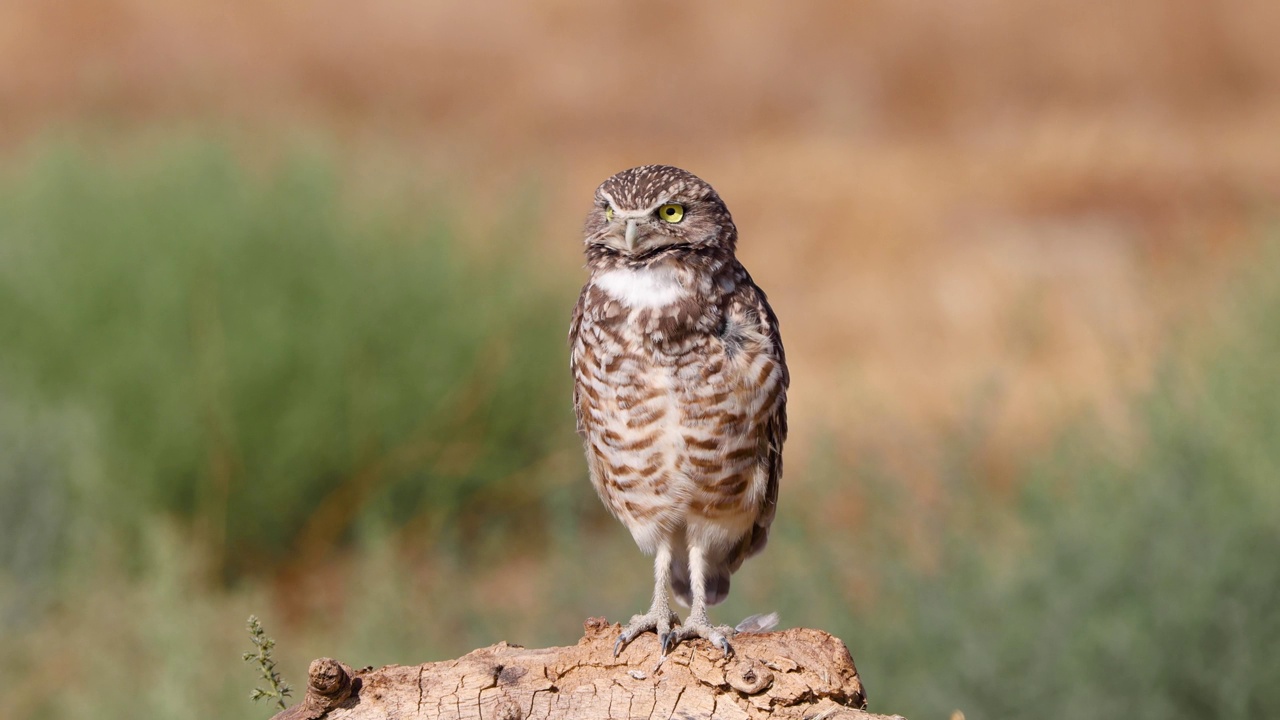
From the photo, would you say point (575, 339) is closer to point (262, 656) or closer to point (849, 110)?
point (262, 656)

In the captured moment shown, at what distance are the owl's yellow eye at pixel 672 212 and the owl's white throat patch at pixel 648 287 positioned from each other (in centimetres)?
12

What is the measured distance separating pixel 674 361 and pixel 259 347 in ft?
16.9

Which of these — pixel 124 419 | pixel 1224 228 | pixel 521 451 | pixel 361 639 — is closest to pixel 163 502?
pixel 124 419

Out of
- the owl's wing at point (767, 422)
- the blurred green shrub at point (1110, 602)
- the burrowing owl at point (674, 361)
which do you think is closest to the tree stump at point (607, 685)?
the burrowing owl at point (674, 361)

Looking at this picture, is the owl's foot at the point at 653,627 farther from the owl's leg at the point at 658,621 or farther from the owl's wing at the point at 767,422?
the owl's wing at the point at 767,422

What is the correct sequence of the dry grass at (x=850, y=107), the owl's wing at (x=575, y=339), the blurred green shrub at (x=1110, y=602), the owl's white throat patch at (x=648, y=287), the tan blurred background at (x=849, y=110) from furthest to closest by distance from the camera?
1. the dry grass at (x=850, y=107)
2. the tan blurred background at (x=849, y=110)
3. the blurred green shrub at (x=1110, y=602)
4. the owl's wing at (x=575, y=339)
5. the owl's white throat patch at (x=648, y=287)

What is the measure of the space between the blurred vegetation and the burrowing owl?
2194 millimetres

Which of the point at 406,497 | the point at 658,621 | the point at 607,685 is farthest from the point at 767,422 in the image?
the point at 406,497

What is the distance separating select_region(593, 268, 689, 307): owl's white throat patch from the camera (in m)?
3.16

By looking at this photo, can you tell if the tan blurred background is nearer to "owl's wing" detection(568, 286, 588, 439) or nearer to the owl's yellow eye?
"owl's wing" detection(568, 286, 588, 439)

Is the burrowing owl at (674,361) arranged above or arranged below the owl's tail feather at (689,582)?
above

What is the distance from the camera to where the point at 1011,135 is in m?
18.7

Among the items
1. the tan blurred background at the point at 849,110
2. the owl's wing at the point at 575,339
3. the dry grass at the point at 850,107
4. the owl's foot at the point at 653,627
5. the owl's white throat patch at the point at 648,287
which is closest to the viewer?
the owl's foot at the point at 653,627

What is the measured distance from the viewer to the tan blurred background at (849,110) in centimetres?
1343
